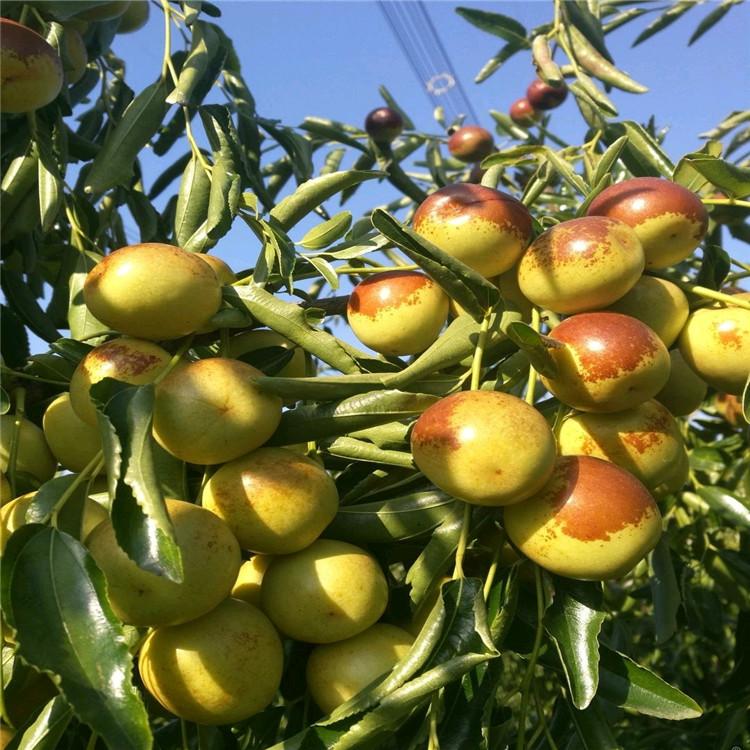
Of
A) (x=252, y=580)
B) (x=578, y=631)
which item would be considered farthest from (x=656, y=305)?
(x=252, y=580)

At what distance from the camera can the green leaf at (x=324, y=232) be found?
1365 mm

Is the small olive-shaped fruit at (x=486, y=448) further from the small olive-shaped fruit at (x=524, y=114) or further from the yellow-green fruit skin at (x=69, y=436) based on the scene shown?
the small olive-shaped fruit at (x=524, y=114)

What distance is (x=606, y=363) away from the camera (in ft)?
3.32

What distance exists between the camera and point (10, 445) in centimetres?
121

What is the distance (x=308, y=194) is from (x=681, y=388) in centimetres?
71

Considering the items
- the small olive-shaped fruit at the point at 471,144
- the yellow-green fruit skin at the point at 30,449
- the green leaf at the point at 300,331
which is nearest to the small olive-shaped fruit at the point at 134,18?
the small olive-shaped fruit at the point at 471,144

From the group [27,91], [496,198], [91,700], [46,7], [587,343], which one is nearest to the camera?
[91,700]

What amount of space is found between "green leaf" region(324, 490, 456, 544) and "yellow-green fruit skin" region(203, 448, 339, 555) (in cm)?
5

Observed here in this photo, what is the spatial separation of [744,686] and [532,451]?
1191 mm

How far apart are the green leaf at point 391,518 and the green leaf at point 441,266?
271 millimetres

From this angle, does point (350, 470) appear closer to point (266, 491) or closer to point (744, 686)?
point (266, 491)

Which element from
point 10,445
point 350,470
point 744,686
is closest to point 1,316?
point 10,445

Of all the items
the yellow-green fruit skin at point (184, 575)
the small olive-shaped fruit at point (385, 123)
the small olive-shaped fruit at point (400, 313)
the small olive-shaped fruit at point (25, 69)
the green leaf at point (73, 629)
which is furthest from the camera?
the small olive-shaped fruit at point (385, 123)

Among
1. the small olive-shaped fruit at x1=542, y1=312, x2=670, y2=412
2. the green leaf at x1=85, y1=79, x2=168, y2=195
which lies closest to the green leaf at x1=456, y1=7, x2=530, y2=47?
the green leaf at x1=85, y1=79, x2=168, y2=195
